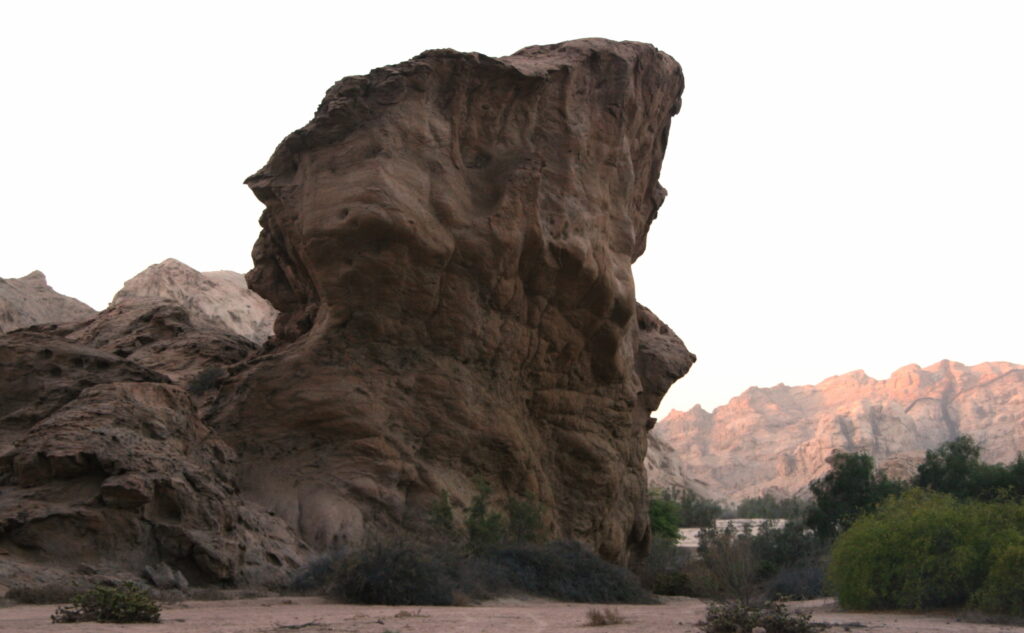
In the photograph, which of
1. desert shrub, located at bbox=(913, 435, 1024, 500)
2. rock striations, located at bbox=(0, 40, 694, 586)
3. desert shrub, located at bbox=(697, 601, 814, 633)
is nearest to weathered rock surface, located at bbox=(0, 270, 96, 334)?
rock striations, located at bbox=(0, 40, 694, 586)

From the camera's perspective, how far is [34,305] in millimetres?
32906

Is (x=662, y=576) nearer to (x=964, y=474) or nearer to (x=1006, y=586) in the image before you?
(x=1006, y=586)

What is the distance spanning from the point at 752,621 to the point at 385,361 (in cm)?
1044

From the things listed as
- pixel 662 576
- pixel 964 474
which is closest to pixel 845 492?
pixel 964 474

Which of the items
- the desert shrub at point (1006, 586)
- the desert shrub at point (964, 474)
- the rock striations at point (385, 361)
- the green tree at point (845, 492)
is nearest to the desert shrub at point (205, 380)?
the rock striations at point (385, 361)

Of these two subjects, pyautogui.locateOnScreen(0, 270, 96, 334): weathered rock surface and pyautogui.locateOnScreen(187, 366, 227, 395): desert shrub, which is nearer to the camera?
pyautogui.locateOnScreen(187, 366, 227, 395): desert shrub

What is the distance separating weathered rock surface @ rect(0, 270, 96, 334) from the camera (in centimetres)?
3030

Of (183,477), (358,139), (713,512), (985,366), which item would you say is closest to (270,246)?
(358,139)

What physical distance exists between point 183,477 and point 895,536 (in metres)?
9.62

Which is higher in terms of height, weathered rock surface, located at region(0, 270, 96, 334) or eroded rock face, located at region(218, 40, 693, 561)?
weathered rock surface, located at region(0, 270, 96, 334)

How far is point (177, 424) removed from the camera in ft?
52.3

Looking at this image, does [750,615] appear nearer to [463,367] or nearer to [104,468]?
[104,468]

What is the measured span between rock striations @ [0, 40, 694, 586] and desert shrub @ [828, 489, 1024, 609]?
6.82m

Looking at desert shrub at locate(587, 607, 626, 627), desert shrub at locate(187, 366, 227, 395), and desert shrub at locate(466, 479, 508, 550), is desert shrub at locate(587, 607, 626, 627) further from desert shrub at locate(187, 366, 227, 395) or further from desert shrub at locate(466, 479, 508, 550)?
desert shrub at locate(187, 366, 227, 395)
